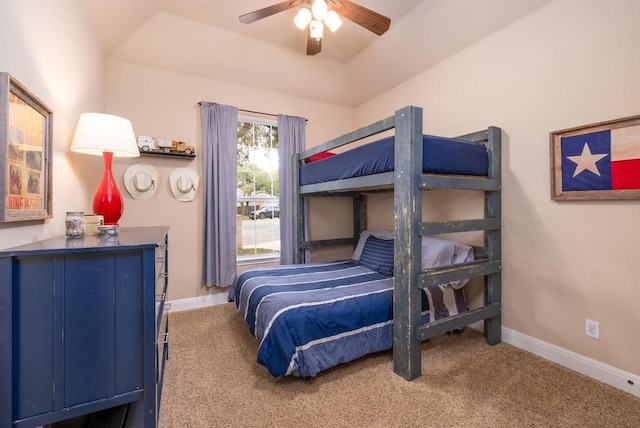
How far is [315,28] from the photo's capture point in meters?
1.99

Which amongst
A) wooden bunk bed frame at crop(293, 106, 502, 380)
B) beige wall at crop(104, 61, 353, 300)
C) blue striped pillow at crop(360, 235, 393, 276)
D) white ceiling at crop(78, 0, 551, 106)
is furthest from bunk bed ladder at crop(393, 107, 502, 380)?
beige wall at crop(104, 61, 353, 300)

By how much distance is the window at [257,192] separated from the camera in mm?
3484

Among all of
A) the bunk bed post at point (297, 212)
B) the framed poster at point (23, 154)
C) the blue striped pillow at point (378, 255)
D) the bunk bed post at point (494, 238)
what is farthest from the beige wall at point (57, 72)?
the bunk bed post at point (494, 238)

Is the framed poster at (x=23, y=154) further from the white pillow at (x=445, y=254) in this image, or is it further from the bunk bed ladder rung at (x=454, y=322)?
the white pillow at (x=445, y=254)

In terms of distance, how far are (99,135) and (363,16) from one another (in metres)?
1.84

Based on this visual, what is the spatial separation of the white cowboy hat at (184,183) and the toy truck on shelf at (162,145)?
215 mm

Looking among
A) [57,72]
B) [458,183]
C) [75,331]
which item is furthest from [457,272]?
[57,72]

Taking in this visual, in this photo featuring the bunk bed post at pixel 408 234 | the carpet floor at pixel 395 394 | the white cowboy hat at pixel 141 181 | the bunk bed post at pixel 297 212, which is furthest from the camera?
the bunk bed post at pixel 297 212

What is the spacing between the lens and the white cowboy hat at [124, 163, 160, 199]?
9.16 ft

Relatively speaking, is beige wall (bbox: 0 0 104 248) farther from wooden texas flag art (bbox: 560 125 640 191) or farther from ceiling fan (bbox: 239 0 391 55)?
wooden texas flag art (bbox: 560 125 640 191)

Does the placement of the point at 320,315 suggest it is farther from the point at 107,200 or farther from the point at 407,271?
the point at 107,200

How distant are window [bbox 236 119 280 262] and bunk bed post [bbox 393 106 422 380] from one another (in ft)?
6.83

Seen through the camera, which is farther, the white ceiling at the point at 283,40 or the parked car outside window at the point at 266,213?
the parked car outside window at the point at 266,213

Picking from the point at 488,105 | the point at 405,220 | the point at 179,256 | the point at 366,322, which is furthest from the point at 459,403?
the point at 179,256
